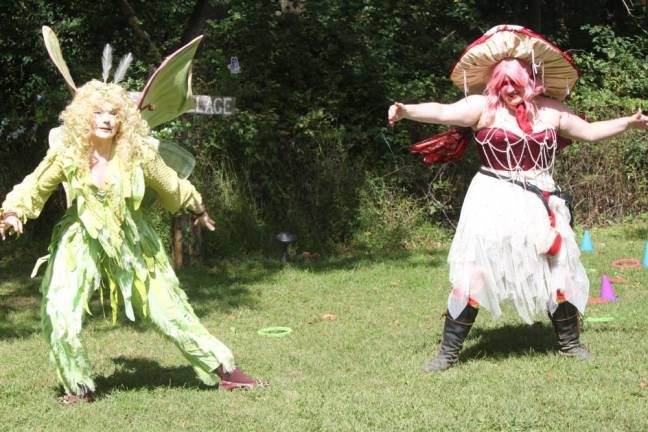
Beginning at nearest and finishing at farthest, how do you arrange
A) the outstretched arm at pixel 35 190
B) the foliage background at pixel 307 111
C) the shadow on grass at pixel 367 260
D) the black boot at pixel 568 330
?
the outstretched arm at pixel 35 190, the black boot at pixel 568 330, the shadow on grass at pixel 367 260, the foliage background at pixel 307 111

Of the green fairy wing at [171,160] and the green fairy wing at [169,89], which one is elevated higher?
the green fairy wing at [169,89]

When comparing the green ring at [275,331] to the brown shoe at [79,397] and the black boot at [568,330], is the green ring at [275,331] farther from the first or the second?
the black boot at [568,330]

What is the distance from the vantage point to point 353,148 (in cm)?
1236

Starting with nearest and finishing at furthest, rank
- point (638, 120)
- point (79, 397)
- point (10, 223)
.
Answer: point (10, 223), point (79, 397), point (638, 120)

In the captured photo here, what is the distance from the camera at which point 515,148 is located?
577 cm

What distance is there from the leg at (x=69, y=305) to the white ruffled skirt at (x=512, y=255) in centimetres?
226

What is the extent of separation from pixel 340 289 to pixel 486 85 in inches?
140

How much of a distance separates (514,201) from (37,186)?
288 centimetres

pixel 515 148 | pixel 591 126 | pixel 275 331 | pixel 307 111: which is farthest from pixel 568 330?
pixel 307 111

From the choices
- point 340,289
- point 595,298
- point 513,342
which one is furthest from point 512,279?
point 340,289

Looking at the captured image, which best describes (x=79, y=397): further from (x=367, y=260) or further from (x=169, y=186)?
(x=367, y=260)

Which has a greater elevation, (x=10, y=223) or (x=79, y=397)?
(x=10, y=223)

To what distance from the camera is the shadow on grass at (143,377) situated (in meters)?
5.73

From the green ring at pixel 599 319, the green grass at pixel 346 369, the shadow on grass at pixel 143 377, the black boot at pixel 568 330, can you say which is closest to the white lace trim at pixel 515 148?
the black boot at pixel 568 330
